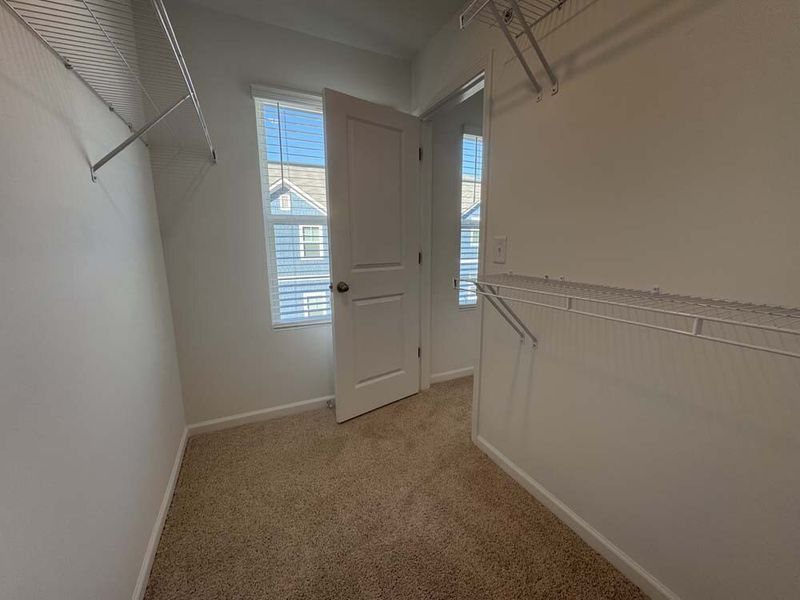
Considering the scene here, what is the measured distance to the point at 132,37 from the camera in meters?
1.47

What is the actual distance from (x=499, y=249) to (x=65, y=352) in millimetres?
1612

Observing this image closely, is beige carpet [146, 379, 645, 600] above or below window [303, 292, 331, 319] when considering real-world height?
below

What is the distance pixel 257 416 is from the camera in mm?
2156

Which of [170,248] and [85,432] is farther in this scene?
[170,248]

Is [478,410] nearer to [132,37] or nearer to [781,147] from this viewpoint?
[781,147]

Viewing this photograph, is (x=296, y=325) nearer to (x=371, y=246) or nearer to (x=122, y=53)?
(x=371, y=246)

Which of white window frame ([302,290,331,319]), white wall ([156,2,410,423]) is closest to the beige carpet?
white wall ([156,2,410,423])

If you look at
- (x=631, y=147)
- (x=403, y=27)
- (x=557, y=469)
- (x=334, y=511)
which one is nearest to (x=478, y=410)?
(x=557, y=469)

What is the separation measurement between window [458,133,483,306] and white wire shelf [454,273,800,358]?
130 cm

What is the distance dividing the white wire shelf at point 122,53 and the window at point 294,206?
14.5 inches

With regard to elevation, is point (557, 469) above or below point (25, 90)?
below

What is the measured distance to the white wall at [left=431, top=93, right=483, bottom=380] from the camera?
93.7 inches

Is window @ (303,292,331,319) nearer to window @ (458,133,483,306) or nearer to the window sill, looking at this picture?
the window sill

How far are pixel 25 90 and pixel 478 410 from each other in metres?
2.11
